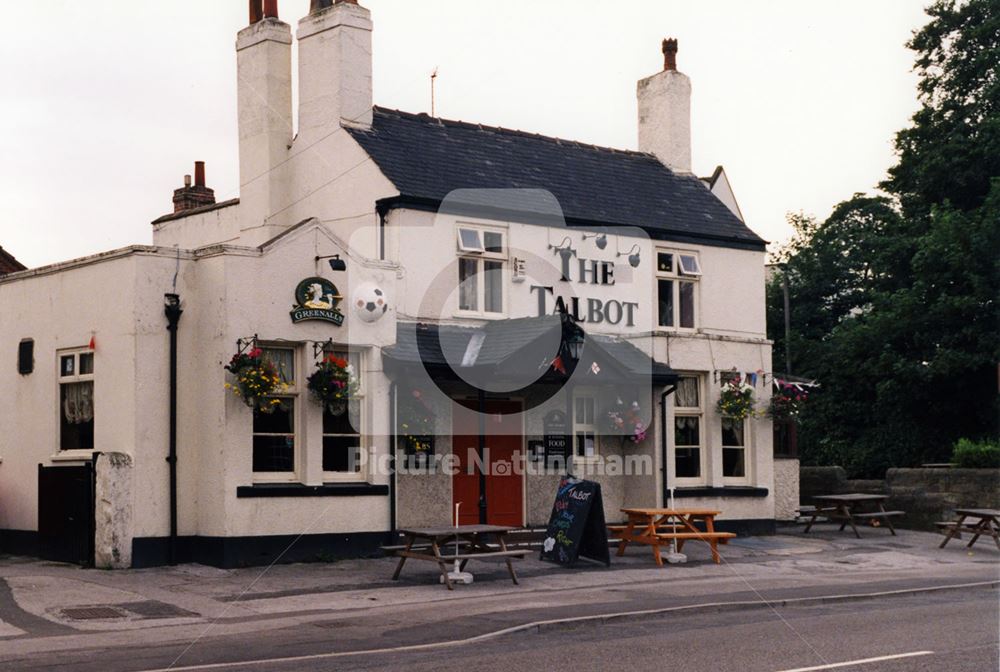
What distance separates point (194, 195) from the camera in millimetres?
30297

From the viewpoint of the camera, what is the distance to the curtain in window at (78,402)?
20.0m

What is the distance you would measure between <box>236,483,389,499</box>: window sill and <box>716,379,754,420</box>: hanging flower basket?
7422 mm

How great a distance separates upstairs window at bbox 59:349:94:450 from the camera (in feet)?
65.8

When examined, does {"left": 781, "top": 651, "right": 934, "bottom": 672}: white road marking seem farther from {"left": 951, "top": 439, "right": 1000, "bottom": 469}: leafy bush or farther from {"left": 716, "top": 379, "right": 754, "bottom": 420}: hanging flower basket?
{"left": 951, "top": 439, "right": 1000, "bottom": 469}: leafy bush

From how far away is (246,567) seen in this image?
1881 centimetres

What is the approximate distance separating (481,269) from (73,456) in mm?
7389

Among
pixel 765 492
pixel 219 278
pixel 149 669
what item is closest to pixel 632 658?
pixel 149 669

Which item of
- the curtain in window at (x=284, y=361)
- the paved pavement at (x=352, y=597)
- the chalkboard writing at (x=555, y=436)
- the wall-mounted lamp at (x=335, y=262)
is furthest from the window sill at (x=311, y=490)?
the chalkboard writing at (x=555, y=436)

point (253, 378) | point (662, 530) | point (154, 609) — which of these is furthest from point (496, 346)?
point (154, 609)

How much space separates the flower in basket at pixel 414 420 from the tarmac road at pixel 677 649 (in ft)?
22.9

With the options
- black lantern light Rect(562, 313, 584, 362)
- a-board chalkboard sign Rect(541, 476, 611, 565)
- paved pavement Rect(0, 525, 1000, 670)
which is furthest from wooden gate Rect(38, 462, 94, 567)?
black lantern light Rect(562, 313, 584, 362)

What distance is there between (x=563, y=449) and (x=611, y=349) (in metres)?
2.09

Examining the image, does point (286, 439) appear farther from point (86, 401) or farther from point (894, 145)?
point (894, 145)

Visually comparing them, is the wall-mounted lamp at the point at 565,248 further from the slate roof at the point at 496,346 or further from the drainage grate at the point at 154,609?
the drainage grate at the point at 154,609
